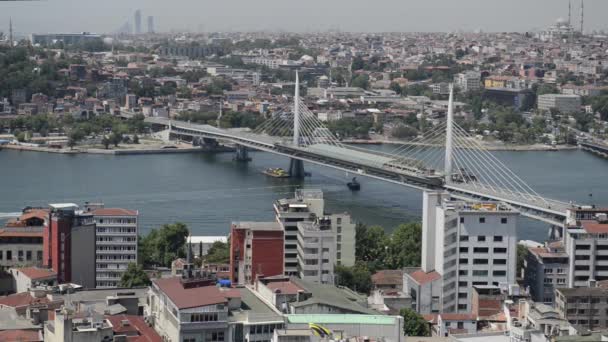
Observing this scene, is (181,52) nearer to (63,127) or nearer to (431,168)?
(63,127)

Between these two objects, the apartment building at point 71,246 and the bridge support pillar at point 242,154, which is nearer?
the apartment building at point 71,246

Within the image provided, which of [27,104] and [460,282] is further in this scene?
[27,104]

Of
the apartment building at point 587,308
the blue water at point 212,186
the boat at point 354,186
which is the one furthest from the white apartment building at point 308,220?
the boat at point 354,186

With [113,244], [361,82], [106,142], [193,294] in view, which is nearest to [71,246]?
[113,244]

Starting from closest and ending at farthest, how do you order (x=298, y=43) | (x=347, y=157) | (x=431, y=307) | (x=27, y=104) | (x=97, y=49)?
(x=431, y=307), (x=347, y=157), (x=27, y=104), (x=97, y=49), (x=298, y=43)

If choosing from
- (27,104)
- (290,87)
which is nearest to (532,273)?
(27,104)

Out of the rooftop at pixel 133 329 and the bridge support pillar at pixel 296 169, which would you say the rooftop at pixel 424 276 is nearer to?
the rooftop at pixel 133 329

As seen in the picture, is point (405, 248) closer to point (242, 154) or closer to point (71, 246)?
point (71, 246)
